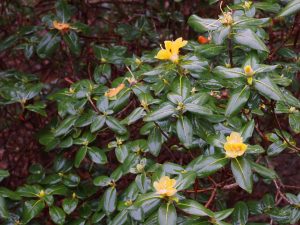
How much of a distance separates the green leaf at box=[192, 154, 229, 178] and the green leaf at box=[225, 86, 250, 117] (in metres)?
0.15

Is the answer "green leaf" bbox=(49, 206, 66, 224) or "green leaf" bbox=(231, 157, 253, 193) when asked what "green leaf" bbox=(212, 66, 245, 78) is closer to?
"green leaf" bbox=(231, 157, 253, 193)

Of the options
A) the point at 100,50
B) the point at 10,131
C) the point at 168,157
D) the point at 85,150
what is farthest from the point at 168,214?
the point at 10,131

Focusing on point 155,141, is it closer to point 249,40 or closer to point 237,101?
point 237,101

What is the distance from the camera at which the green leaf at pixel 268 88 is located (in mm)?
1622

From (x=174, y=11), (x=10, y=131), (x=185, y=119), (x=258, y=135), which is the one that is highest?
(x=185, y=119)

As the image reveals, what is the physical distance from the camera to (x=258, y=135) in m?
2.33

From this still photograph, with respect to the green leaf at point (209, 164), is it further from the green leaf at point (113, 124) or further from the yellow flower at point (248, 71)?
the green leaf at point (113, 124)

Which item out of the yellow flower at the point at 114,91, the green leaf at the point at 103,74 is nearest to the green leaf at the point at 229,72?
the yellow flower at the point at 114,91

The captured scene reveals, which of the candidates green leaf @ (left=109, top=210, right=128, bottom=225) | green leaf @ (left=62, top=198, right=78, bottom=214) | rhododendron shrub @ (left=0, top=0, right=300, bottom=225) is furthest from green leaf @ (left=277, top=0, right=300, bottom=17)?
green leaf @ (left=62, top=198, right=78, bottom=214)

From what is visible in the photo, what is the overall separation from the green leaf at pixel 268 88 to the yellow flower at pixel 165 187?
1.39 ft

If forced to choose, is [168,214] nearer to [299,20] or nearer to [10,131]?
[299,20]

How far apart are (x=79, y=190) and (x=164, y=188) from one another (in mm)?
873

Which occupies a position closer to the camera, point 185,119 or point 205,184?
point 185,119

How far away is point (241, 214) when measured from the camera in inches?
81.0
